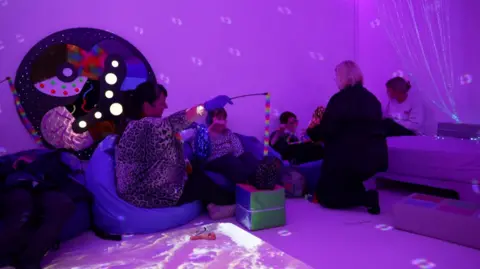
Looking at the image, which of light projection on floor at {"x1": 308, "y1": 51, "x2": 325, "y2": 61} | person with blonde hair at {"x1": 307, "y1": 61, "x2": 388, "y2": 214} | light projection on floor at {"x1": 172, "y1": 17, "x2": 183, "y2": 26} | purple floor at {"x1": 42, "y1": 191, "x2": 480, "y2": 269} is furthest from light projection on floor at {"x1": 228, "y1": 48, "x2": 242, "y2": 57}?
purple floor at {"x1": 42, "y1": 191, "x2": 480, "y2": 269}

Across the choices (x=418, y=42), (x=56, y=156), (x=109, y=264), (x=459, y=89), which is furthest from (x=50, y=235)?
(x=459, y=89)

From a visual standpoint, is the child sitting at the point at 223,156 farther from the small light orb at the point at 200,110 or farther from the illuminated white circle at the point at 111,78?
the illuminated white circle at the point at 111,78

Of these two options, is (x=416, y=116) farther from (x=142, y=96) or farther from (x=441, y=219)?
(x=142, y=96)

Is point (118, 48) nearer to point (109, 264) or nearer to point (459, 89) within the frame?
point (109, 264)

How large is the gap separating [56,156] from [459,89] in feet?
13.5

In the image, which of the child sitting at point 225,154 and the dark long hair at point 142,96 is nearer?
the dark long hair at point 142,96

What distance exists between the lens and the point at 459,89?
394 centimetres

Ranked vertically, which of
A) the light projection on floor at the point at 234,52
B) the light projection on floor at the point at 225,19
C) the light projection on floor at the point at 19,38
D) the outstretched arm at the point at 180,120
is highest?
the light projection on floor at the point at 225,19

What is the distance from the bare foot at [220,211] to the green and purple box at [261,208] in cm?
20

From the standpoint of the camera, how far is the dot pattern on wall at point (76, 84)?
296 centimetres

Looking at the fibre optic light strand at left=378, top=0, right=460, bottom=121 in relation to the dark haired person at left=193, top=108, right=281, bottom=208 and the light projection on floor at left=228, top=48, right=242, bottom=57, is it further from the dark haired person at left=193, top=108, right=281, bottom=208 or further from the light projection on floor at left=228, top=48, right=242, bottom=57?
the dark haired person at left=193, top=108, right=281, bottom=208

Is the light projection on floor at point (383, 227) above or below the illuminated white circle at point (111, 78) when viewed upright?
below

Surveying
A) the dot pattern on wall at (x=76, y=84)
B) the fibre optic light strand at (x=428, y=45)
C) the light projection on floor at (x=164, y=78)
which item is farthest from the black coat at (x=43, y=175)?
the fibre optic light strand at (x=428, y=45)

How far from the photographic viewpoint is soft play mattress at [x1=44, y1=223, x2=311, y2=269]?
1682mm
